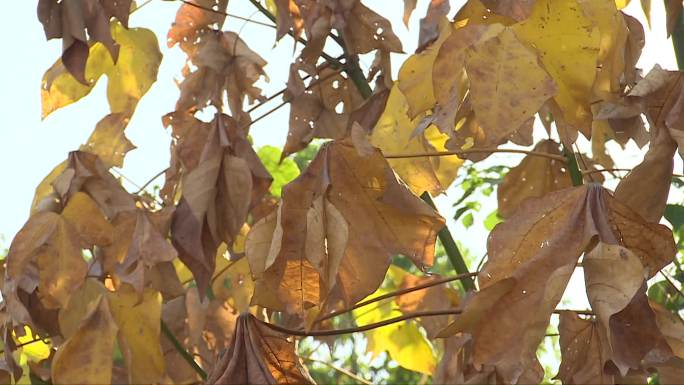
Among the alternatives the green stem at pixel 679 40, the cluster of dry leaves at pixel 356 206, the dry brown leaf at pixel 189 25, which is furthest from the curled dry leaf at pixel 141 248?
the green stem at pixel 679 40

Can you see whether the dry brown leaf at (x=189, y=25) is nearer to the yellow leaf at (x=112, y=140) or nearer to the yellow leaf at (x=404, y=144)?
the yellow leaf at (x=112, y=140)

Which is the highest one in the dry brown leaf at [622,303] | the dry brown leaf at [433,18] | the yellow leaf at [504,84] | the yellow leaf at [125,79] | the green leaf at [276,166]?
the green leaf at [276,166]

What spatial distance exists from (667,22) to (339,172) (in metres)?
0.40

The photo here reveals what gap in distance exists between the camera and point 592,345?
39.2 inches

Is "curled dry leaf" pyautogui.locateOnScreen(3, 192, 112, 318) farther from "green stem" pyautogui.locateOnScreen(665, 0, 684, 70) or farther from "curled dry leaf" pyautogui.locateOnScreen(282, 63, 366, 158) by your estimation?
"green stem" pyautogui.locateOnScreen(665, 0, 684, 70)

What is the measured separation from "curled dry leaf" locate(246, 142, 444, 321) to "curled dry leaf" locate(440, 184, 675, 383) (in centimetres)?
13

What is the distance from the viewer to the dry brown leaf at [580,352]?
3.16 ft

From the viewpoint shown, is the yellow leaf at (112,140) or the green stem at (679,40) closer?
the green stem at (679,40)

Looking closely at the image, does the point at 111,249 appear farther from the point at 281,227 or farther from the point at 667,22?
the point at 667,22

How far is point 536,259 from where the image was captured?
0.83 metres

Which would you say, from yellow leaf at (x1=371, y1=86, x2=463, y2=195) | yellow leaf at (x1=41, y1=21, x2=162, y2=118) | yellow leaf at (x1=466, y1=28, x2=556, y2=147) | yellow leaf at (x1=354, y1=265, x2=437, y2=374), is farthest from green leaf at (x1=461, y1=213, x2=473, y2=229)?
yellow leaf at (x1=466, y1=28, x2=556, y2=147)

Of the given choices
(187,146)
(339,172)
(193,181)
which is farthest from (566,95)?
(187,146)

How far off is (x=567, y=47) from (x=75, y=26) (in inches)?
21.4

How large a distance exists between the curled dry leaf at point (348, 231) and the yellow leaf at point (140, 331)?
0.32 metres
